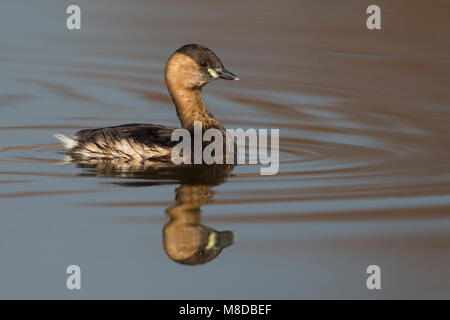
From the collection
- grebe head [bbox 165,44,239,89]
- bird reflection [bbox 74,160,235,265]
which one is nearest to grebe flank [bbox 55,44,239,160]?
grebe head [bbox 165,44,239,89]

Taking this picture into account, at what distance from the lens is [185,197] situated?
841 cm

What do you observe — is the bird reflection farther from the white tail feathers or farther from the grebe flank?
the white tail feathers

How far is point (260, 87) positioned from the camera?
13.5 m

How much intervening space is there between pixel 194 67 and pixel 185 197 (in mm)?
1987

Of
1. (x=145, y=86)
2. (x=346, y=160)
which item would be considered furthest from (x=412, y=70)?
(x=346, y=160)

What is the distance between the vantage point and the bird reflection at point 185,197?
727 cm

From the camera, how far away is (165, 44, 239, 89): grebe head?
10008mm

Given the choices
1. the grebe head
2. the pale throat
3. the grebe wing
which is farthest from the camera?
the pale throat

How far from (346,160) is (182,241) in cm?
286

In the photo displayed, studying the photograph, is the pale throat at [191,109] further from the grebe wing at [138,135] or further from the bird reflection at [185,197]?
the bird reflection at [185,197]

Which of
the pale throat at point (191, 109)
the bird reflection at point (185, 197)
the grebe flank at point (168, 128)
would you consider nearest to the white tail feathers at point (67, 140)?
the grebe flank at point (168, 128)

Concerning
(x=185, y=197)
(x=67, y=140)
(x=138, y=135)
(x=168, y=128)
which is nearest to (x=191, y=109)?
(x=168, y=128)

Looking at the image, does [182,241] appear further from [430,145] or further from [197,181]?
[430,145]

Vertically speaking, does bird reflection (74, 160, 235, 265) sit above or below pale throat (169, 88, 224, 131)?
below
